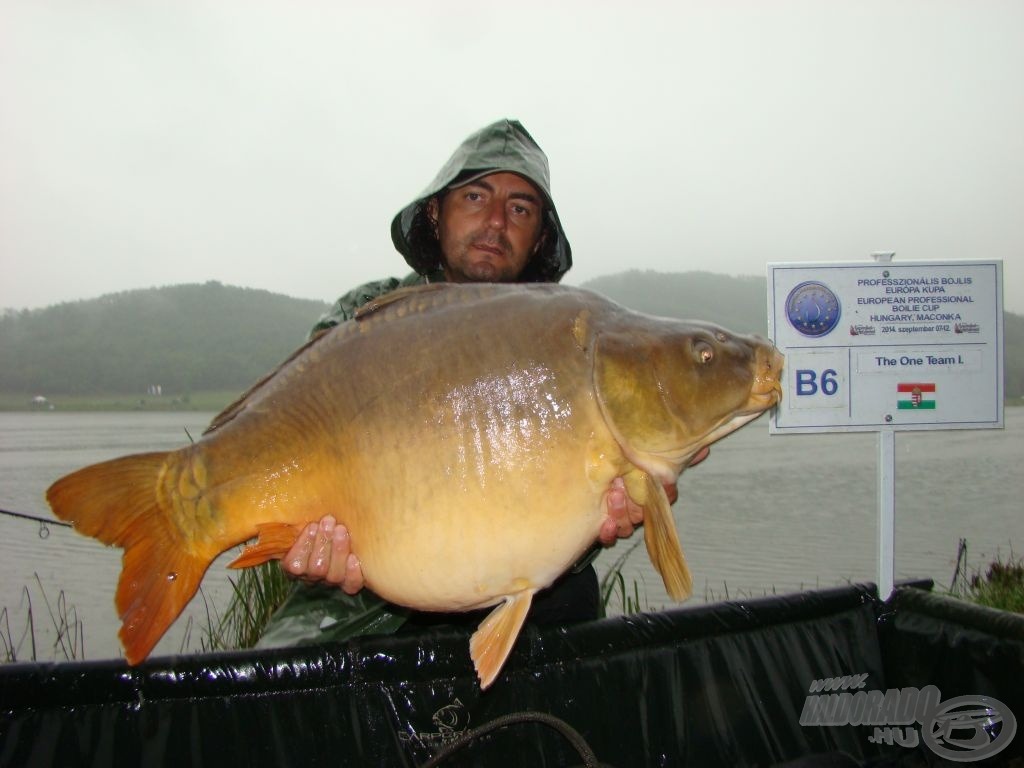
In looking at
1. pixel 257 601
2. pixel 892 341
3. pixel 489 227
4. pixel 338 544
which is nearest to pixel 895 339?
pixel 892 341

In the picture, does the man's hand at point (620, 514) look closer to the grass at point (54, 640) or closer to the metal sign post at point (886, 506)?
the metal sign post at point (886, 506)

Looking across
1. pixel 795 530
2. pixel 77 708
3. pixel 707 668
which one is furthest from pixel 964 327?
pixel 795 530

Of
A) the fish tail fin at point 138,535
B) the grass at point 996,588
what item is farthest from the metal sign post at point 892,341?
the fish tail fin at point 138,535

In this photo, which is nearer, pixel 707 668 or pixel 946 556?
pixel 707 668

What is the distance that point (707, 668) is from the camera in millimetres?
1706

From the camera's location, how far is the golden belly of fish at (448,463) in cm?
105

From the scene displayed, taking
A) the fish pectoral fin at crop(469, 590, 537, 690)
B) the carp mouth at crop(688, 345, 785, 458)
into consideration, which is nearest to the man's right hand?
the fish pectoral fin at crop(469, 590, 537, 690)

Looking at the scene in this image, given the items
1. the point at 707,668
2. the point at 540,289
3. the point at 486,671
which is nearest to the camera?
the point at 486,671

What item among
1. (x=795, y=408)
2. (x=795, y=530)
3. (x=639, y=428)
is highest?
(x=639, y=428)

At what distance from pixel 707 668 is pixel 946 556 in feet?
13.9

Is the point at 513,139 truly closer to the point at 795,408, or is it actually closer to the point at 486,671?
the point at 795,408

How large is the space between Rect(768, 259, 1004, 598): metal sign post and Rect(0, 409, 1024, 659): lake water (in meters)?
1.36

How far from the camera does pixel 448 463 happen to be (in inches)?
41.6

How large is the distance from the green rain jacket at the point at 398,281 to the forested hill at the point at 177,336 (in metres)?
12.9
